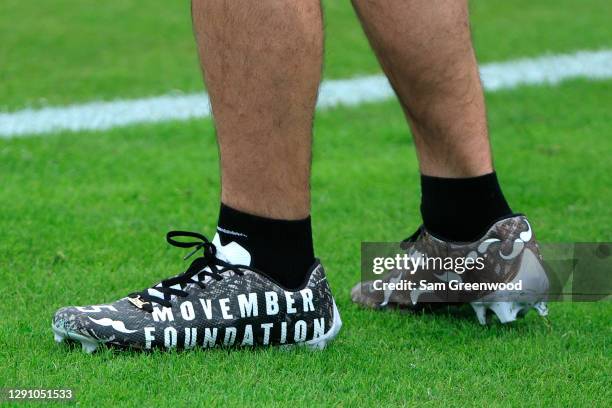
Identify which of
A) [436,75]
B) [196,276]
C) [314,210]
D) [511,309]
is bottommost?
[314,210]

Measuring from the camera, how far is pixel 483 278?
79.5 inches

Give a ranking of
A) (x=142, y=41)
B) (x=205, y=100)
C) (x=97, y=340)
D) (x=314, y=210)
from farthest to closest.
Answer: (x=142, y=41) < (x=205, y=100) < (x=314, y=210) < (x=97, y=340)

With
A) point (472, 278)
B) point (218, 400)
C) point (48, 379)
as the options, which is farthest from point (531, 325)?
point (48, 379)

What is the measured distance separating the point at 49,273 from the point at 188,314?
0.63 meters

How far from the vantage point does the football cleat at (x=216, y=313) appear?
5.81 ft

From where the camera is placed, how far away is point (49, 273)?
233 cm

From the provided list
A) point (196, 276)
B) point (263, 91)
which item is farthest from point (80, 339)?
point (263, 91)

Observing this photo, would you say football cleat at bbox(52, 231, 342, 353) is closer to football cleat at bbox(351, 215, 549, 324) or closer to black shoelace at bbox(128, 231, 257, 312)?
black shoelace at bbox(128, 231, 257, 312)

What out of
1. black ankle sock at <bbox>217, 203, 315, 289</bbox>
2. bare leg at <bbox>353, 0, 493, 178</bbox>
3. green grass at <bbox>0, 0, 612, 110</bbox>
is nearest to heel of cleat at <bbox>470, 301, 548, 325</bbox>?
bare leg at <bbox>353, 0, 493, 178</bbox>

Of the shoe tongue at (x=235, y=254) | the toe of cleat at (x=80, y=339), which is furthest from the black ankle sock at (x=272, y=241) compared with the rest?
the toe of cleat at (x=80, y=339)

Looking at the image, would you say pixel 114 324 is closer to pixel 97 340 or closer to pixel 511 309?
pixel 97 340

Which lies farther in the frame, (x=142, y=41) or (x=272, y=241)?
(x=142, y=41)

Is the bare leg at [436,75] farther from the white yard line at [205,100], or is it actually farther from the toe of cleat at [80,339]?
the white yard line at [205,100]

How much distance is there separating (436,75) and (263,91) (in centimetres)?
37
